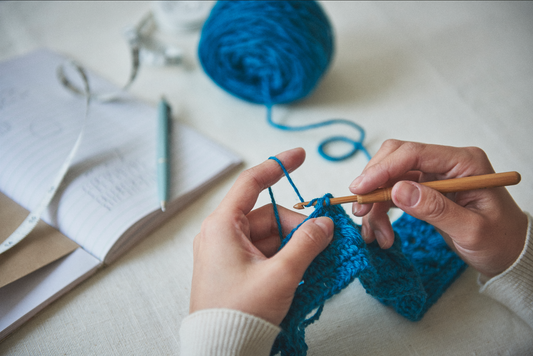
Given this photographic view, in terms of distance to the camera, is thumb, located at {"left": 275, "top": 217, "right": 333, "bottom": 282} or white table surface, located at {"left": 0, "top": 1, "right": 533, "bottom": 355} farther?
Result: white table surface, located at {"left": 0, "top": 1, "right": 533, "bottom": 355}

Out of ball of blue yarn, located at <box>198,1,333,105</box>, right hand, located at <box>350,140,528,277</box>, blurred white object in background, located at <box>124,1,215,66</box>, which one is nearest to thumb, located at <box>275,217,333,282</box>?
right hand, located at <box>350,140,528,277</box>

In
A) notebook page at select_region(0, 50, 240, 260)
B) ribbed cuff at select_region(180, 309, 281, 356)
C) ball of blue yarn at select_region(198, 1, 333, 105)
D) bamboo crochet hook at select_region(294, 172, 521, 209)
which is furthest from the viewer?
ball of blue yarn at select_region(198, 1, 333, 105)

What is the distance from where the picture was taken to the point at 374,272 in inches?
20.0

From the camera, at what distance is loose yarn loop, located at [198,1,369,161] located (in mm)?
788

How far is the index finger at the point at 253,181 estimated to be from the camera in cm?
53

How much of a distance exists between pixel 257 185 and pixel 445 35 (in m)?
0.86

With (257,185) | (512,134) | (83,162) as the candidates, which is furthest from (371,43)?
(83,162)

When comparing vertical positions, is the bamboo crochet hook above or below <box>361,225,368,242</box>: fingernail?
above

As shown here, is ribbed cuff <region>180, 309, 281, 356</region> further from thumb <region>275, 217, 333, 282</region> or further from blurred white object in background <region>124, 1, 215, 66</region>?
blurred white object in background <region>124, 1, 215, 66</region>

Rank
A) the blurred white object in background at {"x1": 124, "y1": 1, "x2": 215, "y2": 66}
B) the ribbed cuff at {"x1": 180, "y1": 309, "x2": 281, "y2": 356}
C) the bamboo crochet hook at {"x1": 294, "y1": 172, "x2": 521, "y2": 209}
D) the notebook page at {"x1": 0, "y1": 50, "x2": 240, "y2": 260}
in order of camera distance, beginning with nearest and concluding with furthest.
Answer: the ribbed cuff at {"x1": 180, "y1": 309, "x2": 281, "y2": 356}, the bamboo crochet hook at {"x1": 294, "y1": 172, "x2": 521, "y2": 209}, the notebook page at {"x1": 0, "y1": 50, "x2": 240, "y2": 260}, the blurred white object in background at {"x1": 124, "y1": 1, "x2": 215, "y2": 66}

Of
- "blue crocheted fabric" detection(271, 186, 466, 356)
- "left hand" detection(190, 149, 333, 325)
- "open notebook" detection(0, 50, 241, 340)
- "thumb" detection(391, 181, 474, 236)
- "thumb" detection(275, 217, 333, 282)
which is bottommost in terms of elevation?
"open notebook" detection(0, 50, 241, 340)

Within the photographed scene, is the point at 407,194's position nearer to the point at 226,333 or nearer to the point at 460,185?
the point at 460,185

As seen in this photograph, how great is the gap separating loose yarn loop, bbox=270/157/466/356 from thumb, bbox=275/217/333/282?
32 mm

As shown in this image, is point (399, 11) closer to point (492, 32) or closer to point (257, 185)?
point (492, 32)
